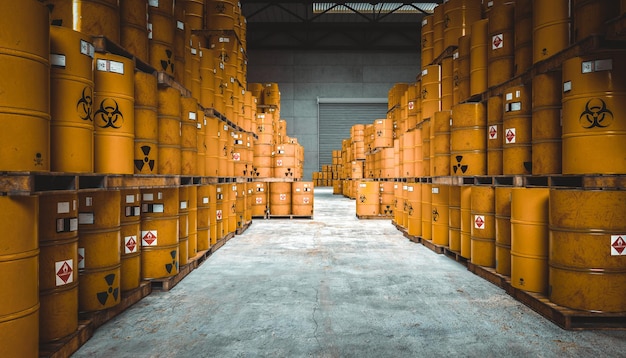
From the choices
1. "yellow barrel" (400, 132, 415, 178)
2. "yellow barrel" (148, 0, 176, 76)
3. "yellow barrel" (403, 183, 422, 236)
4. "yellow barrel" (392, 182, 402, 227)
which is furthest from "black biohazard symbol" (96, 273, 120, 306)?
"yellow barrel" (392, 182, 402, 227)

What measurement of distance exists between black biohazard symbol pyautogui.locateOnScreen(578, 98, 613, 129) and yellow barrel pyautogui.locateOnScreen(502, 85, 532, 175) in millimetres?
943

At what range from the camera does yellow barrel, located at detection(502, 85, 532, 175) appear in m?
3.92

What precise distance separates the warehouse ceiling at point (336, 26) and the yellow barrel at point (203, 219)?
54.5ft

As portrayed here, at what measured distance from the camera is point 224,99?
700 centimetres

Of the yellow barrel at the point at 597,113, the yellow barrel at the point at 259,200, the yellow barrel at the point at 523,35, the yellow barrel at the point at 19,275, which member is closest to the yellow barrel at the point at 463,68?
the yellow barrel at the point at 523,35

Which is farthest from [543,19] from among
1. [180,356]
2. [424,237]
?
[180,356]

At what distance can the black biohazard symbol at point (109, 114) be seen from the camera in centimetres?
305

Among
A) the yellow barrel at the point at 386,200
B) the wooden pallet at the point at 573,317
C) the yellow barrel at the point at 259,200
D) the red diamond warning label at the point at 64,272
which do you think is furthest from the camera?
the yellow barrel at the point at 386,200

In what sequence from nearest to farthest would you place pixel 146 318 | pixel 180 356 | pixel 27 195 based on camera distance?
pixel 27 195, pixel 180 356, pixel 146 318

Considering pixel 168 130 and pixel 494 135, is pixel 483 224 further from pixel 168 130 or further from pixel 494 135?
pixel 168 130

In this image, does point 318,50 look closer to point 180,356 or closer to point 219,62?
point 219,62

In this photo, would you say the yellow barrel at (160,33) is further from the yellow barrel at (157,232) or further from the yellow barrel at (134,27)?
the yellow barrel at (157,232)

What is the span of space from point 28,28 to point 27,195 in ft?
2.86

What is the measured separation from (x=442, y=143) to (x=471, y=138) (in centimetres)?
77
